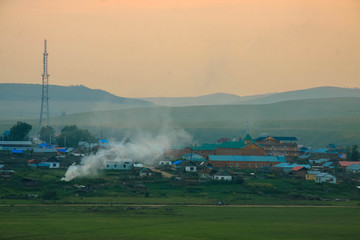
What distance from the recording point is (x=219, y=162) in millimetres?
126750

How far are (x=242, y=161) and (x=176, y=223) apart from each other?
7172 centimetres

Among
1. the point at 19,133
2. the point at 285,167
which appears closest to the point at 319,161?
the point at 285,167

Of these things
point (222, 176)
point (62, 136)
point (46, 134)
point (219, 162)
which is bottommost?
point (222, 176)

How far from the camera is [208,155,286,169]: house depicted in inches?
4990

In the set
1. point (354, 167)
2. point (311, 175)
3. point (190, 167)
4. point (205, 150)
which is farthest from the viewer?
point (205, 150)

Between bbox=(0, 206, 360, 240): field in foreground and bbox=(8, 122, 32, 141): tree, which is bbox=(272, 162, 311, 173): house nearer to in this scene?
bbox=(0, 206, 360, 240): field in foreground

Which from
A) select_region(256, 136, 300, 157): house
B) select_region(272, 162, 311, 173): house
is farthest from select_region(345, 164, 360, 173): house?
select_region(256, 136, 300, 157): house

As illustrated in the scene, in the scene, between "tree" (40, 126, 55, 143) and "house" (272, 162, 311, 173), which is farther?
"tree" (40, 126, 55, 143)

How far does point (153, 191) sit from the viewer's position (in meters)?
86.1

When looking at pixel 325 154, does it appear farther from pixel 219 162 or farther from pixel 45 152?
pixel 45 152

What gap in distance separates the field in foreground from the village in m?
28.8

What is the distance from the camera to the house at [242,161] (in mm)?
126750

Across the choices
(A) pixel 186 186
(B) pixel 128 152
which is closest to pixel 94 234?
(A) pixel 186 186

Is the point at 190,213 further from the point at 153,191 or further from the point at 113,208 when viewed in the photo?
the point at 153,191
